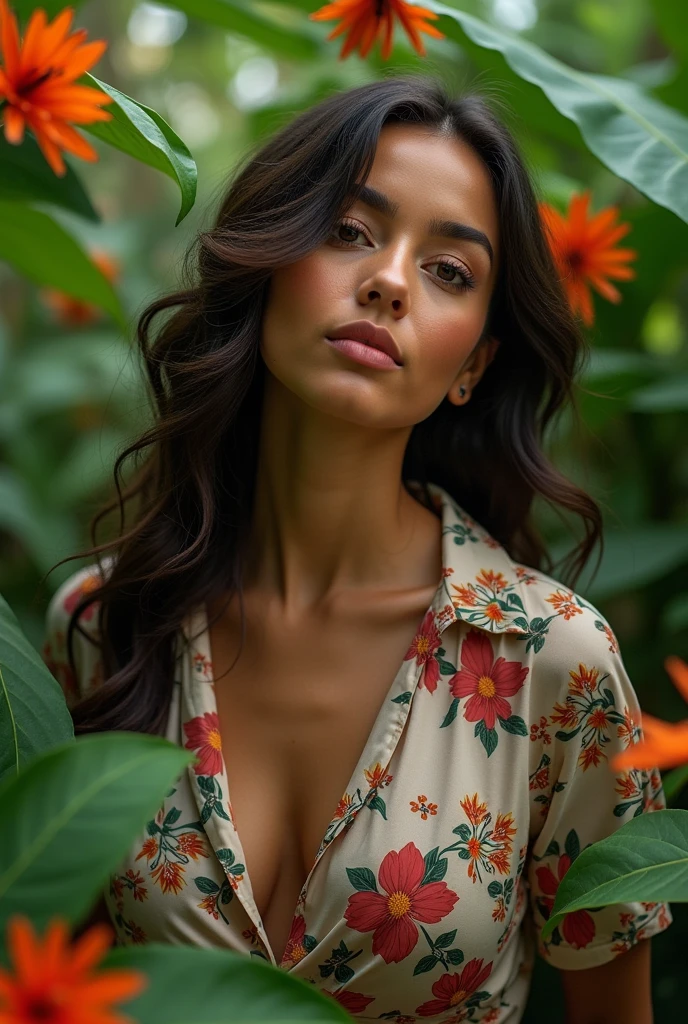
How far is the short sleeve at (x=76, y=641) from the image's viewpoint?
1489mm

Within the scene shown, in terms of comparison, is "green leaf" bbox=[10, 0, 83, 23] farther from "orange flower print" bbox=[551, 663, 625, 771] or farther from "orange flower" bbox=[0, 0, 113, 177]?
"orange flower print" bbox=[551, 663, 625, 771]

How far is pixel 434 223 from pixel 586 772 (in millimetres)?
635

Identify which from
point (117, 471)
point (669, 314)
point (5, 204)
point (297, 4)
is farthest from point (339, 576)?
point (669, 314)

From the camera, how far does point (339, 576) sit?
54.4 inches

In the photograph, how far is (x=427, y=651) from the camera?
4.18 ft

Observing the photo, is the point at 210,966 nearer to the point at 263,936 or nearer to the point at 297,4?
the point at 263,936

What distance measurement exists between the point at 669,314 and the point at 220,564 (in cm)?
189

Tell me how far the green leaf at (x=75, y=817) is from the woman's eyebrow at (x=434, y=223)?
0.71 metres

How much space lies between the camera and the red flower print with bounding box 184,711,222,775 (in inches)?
49.8

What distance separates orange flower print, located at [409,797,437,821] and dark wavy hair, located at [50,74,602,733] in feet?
1.13

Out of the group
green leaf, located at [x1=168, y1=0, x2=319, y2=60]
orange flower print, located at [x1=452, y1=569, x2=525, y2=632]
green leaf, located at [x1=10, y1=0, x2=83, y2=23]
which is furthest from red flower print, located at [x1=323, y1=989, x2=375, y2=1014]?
green leaf, located at [x1=168, y1=0, x2=319, y2=60]

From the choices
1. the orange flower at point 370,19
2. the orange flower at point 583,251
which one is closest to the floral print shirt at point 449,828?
the orange flower at point 583,251

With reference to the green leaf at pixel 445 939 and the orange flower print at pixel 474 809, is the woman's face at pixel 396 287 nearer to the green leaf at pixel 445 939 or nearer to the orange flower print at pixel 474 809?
the orange flower print at pixel 474 809

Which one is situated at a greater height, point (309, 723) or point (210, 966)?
point (210, 966)
